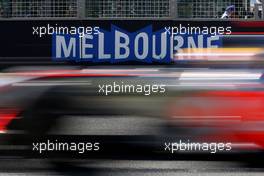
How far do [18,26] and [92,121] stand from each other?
1114 centimetres

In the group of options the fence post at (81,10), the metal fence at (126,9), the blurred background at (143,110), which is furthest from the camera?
the metal fence at (126,9)

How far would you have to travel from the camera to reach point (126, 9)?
56.9 ft

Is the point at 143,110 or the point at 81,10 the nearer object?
the point at 143,110

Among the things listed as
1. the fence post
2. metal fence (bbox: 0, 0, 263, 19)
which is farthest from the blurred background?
metal fence (bbox: 0, 0, 263, 19)

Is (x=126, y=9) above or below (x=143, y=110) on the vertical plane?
above

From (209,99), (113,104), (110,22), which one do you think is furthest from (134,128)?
(110,22)

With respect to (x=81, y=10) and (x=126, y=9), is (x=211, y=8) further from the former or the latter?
(x=81, y=10)

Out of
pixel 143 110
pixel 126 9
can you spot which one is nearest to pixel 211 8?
pixel 126 9

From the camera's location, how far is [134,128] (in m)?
6.30

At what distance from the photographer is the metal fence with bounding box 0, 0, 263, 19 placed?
1711 cm

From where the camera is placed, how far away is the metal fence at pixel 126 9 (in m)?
17.1

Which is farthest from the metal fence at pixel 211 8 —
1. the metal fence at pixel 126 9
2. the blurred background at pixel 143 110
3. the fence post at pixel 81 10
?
the blurred background at pixel 143 110

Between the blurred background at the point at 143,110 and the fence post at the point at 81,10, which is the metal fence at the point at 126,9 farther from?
the blurred background at the point at 143,110

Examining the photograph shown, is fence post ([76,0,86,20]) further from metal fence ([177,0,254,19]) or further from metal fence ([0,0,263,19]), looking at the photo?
metal fence ([177,0,254,19])
